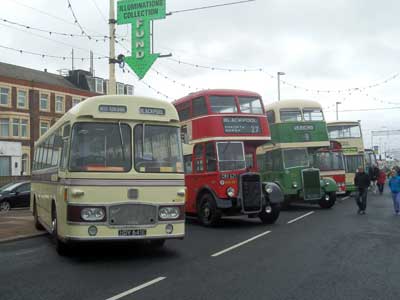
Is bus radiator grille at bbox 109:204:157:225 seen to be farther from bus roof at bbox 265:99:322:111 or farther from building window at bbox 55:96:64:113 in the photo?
building window at bbox 55:96:64:113

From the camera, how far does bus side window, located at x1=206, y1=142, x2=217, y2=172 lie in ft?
50.8

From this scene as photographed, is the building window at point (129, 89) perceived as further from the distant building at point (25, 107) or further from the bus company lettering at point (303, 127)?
the bus company lettering at point (303, 127)

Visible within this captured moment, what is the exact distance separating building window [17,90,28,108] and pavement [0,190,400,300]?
139 ft

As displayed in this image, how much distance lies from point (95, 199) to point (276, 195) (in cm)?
782

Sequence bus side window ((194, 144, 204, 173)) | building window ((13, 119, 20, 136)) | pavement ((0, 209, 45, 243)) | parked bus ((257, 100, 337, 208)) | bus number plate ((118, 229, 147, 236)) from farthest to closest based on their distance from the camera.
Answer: building window ((13, 119, 20, 136))
parked bus ((257, 100, 337, 208))
bus side window ((194, 144, 204, 173))
pavement ((0, 209, 45, 243))
bus number plate ((118, 229, 147, 236))

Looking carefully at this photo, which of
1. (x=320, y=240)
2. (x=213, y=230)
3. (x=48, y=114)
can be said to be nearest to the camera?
(x=320, y=240)

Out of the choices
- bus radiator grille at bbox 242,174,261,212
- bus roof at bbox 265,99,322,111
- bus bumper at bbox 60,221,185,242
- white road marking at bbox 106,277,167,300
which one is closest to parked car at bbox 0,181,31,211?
bus roof at bbox 265,99,322,111

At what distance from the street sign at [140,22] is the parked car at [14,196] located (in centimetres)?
990

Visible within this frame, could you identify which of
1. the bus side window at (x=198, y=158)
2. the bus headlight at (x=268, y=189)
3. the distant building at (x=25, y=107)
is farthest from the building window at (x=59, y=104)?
the bus headlight at (x=268, y=189)

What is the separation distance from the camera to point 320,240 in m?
12.0

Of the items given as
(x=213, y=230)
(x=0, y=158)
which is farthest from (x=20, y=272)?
(x=0, y=158)

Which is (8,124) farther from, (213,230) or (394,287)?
(394,287)

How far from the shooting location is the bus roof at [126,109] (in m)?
9.61

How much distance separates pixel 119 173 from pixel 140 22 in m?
8.39
